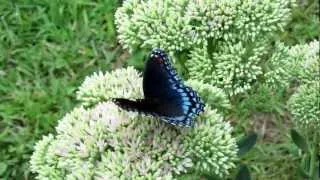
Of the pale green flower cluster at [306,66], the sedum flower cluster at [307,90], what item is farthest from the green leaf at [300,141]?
the pale green flower cluster at [306,66]

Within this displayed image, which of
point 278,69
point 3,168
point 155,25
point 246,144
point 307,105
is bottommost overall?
point 3,168

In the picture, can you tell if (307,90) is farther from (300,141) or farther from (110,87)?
(110,87)

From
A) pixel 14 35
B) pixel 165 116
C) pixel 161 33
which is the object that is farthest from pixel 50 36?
pixel 165 116

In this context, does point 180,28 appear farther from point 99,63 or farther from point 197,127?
point 99,63

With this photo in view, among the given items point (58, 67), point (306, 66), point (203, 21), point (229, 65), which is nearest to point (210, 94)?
point (229, 65)

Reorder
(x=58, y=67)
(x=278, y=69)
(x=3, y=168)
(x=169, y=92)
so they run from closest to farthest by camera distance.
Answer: (x=169, y=92) < (x=278, y=69) < (x=3, y=168) < (x=58, y=67)

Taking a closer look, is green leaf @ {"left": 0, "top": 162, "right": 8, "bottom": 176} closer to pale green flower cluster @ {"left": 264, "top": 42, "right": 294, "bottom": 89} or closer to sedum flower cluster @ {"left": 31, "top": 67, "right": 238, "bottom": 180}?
sedum flower cluster @ {"left": 31, "top": 67, "right": 238, "bottom": 180}
